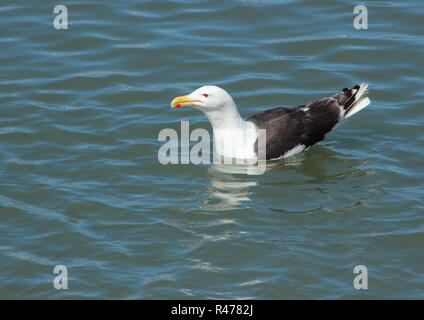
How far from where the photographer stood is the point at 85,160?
1198cm

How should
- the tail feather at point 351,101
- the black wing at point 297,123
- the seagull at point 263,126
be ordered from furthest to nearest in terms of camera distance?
1. the tail feather at point 351,101
2. the black wing at point 297,123
3. the seagull at point 263,126

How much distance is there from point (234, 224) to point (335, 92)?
4168 millimetres

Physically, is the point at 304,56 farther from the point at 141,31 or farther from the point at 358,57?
the point at 141,31

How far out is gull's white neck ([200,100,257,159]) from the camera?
38.7ft

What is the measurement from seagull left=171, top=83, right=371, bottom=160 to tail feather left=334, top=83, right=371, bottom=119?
17 cm

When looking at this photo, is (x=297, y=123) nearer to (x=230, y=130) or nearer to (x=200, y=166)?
(x=230, y=130)

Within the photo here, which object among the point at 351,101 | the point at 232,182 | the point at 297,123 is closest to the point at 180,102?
the point at 232,182

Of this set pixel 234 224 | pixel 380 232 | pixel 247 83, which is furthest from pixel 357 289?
pixel 247 83

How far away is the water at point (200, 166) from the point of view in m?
9.56

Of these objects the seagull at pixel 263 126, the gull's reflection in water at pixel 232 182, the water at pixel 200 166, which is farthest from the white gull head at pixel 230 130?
the water at pixel 200 166

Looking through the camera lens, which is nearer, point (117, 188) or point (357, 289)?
point (357, 289)

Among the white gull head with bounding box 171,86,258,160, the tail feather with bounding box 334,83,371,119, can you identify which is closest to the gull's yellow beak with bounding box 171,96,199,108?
the white gull head with bounding box 171,86,258,160

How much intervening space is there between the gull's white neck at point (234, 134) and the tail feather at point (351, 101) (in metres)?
1.45

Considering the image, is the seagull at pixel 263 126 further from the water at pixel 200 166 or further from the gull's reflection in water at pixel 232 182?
the water at pixel 200 166
